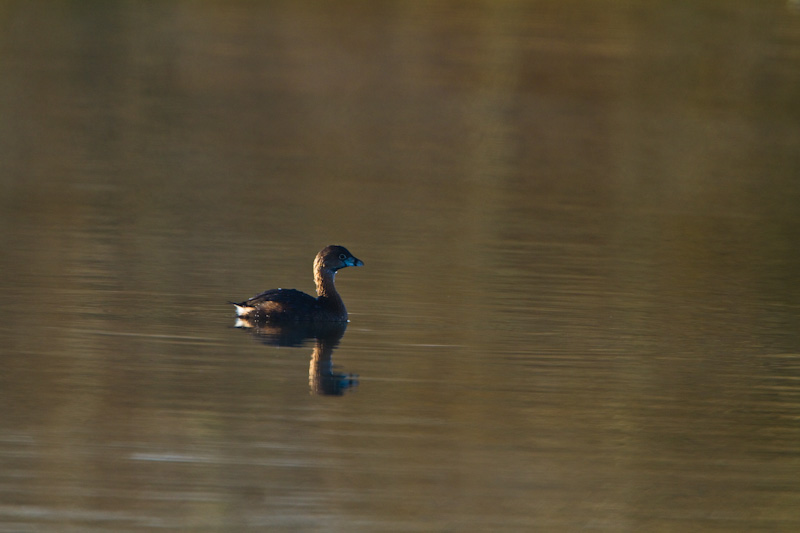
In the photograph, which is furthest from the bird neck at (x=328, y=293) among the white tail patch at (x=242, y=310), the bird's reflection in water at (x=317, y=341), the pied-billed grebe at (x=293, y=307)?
the white tail patch at (x=242, y=310)

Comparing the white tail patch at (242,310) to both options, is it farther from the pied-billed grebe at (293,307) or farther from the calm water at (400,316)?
the calm water at (400,316)

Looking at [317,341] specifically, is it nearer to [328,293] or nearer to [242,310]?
[242,310]

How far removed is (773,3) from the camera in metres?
48.3

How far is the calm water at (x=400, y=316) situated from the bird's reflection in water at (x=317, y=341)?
0.04 meters

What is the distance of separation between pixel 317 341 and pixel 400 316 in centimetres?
98

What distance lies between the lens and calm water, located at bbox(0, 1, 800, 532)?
7.37 meters

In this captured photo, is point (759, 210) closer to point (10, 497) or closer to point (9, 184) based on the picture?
point (9, 184)

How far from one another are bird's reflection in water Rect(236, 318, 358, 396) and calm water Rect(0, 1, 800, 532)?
0.04 m

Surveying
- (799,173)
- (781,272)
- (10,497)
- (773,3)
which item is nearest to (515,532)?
(10,497)

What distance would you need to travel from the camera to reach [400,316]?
1134 cm

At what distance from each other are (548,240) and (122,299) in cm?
535

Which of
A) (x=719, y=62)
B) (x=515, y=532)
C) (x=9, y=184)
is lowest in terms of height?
(x=515, y=532)

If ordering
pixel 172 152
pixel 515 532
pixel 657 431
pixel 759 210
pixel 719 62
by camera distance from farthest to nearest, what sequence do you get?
pixel 719 62 → pixel 172 152 → pixel 759 210 → pixel 657 431 → pixel 515 532

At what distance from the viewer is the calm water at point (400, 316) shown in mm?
7367
